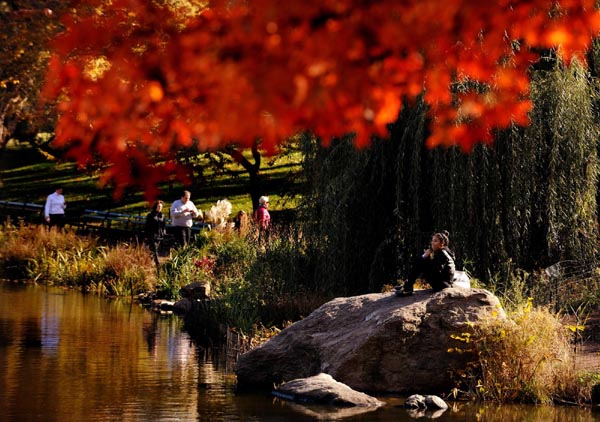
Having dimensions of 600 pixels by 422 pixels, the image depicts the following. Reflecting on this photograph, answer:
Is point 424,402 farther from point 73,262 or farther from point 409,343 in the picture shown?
point 73,262

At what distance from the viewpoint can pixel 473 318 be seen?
15.4m

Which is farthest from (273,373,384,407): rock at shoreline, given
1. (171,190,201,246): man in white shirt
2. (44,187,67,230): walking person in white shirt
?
(44,187,67,230): walking person in white shirt

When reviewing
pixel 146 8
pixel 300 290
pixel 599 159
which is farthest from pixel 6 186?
pixel 146 8

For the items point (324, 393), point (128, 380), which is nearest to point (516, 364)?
point (324, 393)

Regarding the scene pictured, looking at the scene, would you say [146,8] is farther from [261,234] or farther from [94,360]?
[261,234]

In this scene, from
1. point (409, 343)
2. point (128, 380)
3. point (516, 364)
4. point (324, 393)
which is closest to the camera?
point (324, 393)

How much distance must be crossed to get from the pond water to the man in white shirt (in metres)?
4.72

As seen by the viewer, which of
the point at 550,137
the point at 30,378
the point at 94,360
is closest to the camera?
the point at 30,378

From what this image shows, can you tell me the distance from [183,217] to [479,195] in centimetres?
1137

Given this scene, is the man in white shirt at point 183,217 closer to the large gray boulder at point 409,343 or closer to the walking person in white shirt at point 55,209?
the walking person in white shirt at point 55,209

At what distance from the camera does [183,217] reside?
2952 centimetres

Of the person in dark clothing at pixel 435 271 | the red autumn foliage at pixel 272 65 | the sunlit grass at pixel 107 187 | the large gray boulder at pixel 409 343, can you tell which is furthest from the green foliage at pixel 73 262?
the red autumn foliage at pixel 272 65

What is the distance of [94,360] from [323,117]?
13.8 metres

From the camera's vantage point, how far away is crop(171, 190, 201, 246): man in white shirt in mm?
29250
